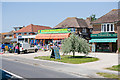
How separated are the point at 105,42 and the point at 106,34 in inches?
70.0

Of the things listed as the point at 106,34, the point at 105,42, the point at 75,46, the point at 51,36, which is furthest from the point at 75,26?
the point at 75,46

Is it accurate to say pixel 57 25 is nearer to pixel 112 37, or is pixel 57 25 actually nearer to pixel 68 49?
pixel 112 37

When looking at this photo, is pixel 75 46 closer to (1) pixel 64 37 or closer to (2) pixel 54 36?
(1) pixel 64 37

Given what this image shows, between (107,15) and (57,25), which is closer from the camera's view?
(107,15)

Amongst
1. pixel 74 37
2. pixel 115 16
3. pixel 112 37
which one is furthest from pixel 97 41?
pixel 74 37

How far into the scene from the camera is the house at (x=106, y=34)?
102ft

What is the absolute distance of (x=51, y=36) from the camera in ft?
123

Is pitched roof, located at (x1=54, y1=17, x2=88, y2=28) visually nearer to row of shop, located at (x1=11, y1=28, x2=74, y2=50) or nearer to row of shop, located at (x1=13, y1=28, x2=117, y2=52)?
row of shop, located at (x1=11, y1=28, x2=74, y2=50)

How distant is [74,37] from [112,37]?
12205 millimetres

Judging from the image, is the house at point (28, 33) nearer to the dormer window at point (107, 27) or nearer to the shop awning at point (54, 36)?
the shop awning at point (54, 36)

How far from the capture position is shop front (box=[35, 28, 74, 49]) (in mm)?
35688

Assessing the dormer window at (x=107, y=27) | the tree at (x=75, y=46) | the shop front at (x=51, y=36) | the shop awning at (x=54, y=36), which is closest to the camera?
the tree at (x=75, y=46)

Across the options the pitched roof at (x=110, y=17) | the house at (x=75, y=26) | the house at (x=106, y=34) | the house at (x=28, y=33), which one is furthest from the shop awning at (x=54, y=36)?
the pitched roof at (x=110, y=17)

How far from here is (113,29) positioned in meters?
31.7
